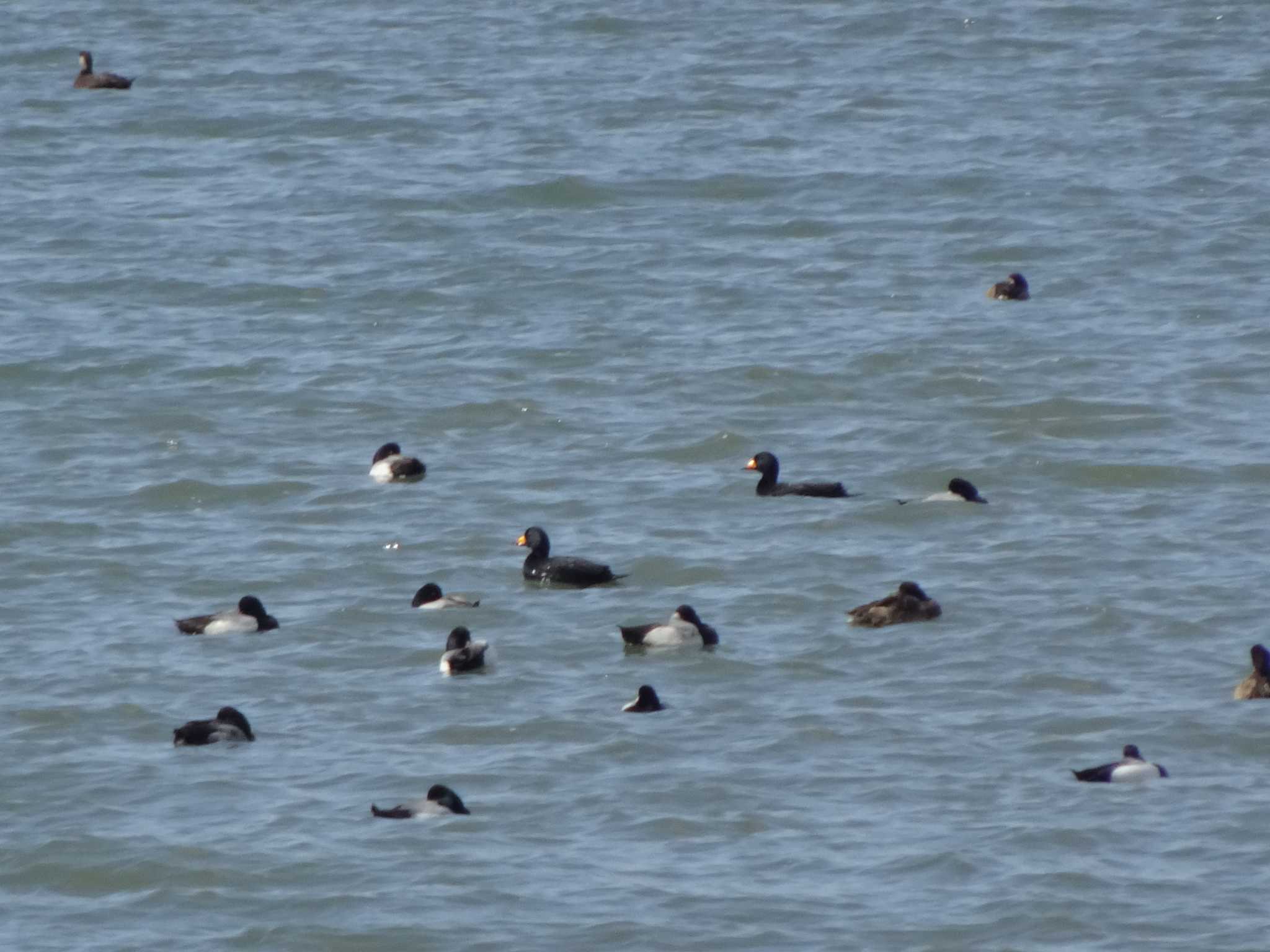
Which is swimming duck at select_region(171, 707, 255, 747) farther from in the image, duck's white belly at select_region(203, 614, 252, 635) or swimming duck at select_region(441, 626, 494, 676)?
duck's white belly at select_region(203, 614, 252, 635)

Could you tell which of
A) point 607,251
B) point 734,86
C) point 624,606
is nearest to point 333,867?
point 624,606

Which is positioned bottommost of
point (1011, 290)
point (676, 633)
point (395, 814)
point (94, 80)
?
point (395, 814)

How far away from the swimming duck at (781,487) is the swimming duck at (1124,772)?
6047 mm

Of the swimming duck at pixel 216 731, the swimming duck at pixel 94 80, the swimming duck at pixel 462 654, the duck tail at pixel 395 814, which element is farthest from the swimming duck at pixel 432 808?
the swimming duck at pixel 94 80

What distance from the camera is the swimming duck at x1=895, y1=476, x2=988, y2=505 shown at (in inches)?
783

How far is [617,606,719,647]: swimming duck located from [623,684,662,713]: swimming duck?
33.1 inches

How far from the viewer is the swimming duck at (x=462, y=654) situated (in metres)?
16.4

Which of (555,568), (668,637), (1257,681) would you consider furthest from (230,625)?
(1257,681)

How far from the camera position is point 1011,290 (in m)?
25.6

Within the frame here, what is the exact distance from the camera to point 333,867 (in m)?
13.6

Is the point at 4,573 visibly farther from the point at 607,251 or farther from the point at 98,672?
the point at 607,251

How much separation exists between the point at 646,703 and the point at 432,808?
207 cm

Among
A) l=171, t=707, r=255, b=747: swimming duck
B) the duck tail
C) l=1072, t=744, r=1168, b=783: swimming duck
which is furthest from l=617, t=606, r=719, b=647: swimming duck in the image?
l=1072, t=744, r=1168, b=783: swimming duck

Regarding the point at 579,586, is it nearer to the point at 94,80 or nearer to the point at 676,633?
the point at 676,633
